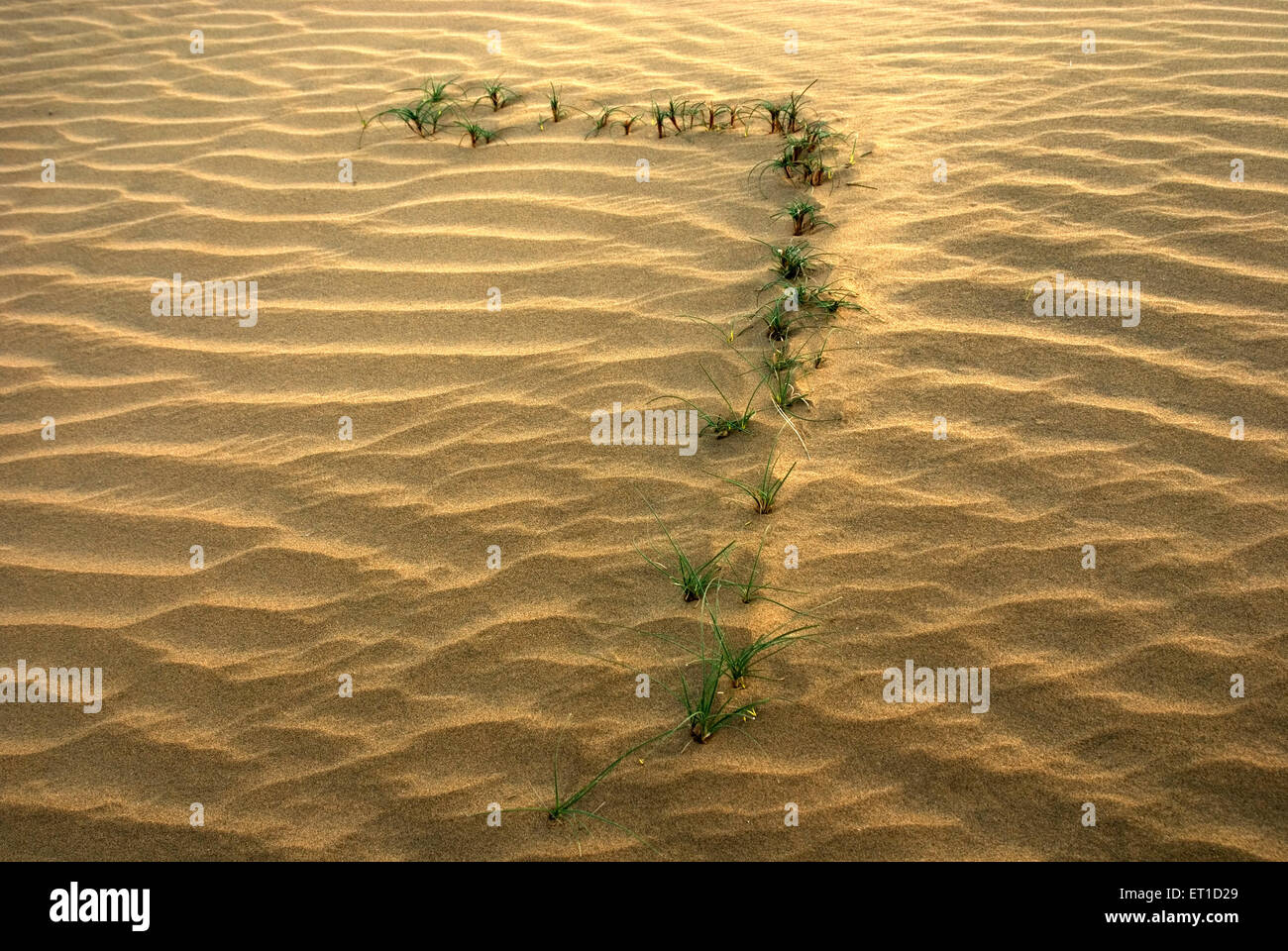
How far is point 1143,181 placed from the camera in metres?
3.85

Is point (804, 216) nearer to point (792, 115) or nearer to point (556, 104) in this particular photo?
point (792, 115)

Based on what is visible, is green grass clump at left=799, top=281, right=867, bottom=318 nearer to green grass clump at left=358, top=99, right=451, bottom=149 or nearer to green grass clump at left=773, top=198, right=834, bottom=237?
green grass clump at left=773, top=198, right=834, bottom=237

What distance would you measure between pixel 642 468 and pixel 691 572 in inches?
20.4

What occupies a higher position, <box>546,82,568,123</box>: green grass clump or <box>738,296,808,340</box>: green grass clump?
<box>546,82,568,123</box>: green grass clump

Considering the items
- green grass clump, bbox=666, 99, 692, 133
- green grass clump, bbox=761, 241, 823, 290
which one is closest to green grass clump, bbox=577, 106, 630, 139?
green grass clump, bbox=666, 99, 692, 133

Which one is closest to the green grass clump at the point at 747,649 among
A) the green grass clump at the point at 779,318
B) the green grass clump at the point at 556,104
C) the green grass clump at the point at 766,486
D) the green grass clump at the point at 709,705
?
the green grass clump at the point at 709,705

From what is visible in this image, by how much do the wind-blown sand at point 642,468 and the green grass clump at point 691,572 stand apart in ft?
0.18

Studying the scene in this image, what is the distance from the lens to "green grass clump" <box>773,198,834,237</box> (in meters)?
3.80

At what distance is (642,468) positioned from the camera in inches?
122

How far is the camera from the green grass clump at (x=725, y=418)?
314cm

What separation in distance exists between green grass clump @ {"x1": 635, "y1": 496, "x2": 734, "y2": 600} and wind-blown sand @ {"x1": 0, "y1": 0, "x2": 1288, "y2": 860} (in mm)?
55

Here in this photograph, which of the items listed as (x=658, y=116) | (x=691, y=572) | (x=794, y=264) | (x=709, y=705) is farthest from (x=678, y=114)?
(x=709, y=705)

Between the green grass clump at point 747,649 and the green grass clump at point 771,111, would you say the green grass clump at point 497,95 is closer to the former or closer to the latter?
the green grass clump at point 771,111
